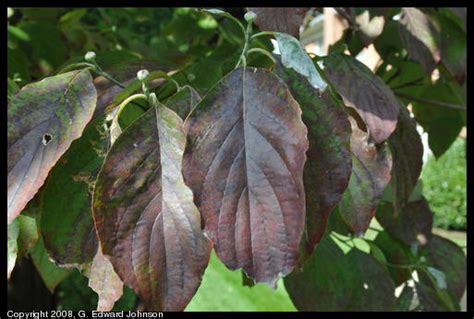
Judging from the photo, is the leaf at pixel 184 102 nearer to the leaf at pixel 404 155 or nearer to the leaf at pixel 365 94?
the leaf at pixel 365 94

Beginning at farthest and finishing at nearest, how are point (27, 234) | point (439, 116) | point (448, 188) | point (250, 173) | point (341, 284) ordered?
point (448, 188), point (439, 116), point (341, 284), point (27, 234), point (250, 173)

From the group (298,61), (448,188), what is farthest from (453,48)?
(448,188)

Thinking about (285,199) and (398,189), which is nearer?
(285,199)

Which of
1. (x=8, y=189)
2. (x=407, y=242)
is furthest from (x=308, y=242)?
(x=407, y=242)

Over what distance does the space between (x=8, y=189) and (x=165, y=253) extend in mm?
184

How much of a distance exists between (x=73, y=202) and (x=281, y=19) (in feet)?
1.84

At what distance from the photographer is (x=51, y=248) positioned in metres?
0.95

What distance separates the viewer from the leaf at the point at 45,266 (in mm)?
1437

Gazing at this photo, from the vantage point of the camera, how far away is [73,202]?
937 mm

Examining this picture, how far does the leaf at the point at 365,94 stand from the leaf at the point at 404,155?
0.10 metres

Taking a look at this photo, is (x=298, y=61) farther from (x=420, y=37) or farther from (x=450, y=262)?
(x=450, y=262)

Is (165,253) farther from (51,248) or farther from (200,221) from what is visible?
(51,248)

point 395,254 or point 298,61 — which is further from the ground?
point 298,61

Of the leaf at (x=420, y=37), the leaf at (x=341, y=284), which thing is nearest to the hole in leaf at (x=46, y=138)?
the leaf at (x=341, y=284)
